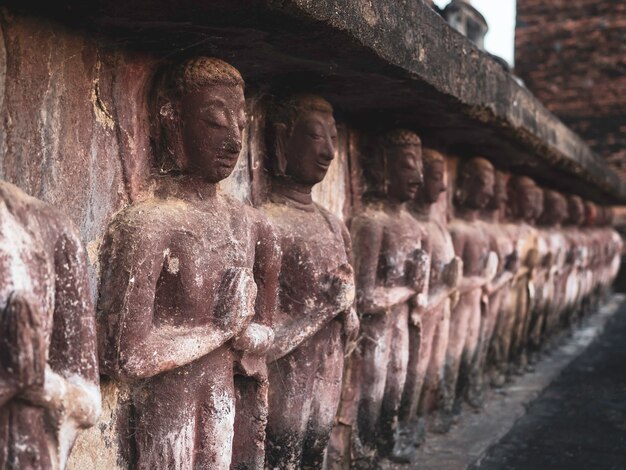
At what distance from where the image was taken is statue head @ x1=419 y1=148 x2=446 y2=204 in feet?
17.7

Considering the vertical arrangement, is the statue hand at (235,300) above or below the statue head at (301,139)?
below

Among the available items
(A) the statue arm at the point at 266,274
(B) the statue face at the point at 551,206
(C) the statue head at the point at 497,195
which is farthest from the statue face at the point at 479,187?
(A) the statue arm at the point at 266,274

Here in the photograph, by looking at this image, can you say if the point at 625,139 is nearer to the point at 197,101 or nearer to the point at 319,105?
the point at 319,105

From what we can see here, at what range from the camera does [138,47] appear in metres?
3.12

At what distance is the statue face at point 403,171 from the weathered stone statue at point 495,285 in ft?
6.33

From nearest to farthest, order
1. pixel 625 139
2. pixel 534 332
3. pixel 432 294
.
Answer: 1. pixel 432 294
2. pixel 534 332
3. pixel 625 139

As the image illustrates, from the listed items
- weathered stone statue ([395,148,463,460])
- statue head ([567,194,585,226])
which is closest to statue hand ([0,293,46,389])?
weathered stone statue ([395,148,463,460])

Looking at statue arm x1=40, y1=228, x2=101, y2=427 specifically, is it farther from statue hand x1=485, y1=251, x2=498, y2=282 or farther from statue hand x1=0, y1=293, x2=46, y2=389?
statue hand x1=485, y1=251, x2=498, y2=282

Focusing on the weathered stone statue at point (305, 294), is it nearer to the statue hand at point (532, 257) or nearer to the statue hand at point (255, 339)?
the statue hand at point (255, 339)

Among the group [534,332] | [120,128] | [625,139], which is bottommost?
[534,332]

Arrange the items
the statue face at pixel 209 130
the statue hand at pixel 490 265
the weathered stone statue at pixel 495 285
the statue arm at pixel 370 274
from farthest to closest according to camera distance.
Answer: the weathered stone statue at pixel 495 285
the statue hand at pixel 490 265
the statue arm at pixel 370 274
the statue face at pixel 209 130

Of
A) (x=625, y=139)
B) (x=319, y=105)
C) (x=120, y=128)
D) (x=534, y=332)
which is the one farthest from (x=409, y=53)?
(x=625, y=139)

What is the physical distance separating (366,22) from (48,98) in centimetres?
120

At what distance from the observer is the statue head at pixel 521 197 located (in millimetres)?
7875
